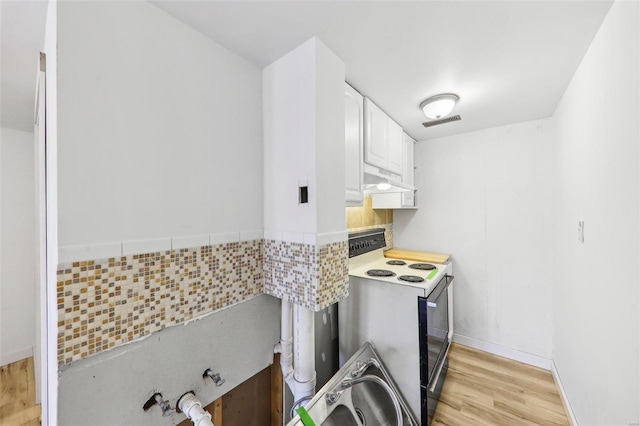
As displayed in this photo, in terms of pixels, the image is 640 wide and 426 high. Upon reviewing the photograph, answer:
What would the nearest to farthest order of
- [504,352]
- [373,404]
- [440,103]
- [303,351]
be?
[303,351] < [373,404] < [440,103] < [504,352]

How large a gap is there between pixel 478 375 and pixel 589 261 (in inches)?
53.0

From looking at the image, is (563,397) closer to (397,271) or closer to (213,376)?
(397,271)

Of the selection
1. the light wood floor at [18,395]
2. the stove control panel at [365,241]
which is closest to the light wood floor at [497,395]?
the stove control panel at [365,241]

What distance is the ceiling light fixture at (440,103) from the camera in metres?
1.63

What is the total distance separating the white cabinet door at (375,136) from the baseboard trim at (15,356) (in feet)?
11.8

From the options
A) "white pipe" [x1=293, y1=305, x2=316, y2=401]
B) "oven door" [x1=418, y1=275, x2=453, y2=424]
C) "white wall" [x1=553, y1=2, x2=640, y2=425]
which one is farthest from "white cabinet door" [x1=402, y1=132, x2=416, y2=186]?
"white pipe" [x1=293, y1=305, x2=316, y2=401]

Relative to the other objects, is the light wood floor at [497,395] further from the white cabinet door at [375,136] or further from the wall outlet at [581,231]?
the white cabinet door at [375,136]

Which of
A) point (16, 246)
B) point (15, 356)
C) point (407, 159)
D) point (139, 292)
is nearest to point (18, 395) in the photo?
point (15, 356)

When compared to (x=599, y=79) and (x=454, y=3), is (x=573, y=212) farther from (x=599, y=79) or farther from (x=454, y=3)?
(x=454, y=3)

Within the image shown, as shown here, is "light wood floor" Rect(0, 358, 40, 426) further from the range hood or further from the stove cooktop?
the range hood

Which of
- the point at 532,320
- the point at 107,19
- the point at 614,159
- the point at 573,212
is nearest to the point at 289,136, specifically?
the point at 107,19

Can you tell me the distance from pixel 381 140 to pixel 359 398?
1666 mm

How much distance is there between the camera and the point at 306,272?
44.0 inches

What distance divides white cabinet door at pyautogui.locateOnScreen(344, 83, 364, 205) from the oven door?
0.78m
